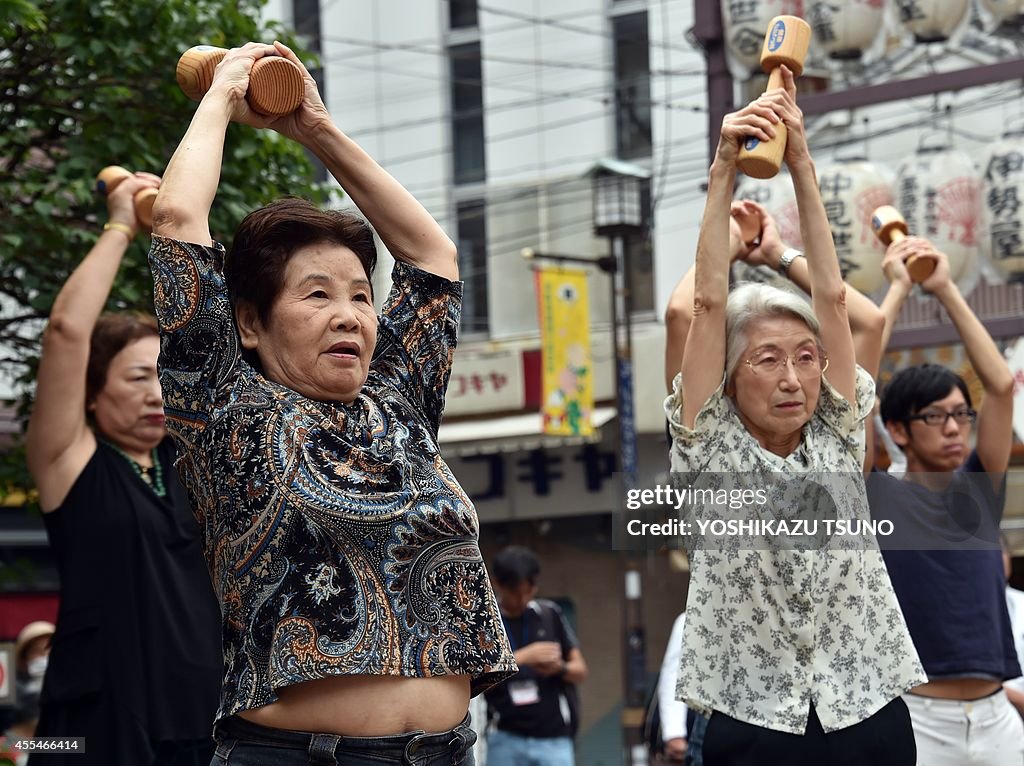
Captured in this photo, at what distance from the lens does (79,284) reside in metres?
3.92

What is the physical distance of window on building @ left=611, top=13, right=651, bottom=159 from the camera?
60.5 feet

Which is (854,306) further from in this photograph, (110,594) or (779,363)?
(110,594)

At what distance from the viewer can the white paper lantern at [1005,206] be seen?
28.7 feet

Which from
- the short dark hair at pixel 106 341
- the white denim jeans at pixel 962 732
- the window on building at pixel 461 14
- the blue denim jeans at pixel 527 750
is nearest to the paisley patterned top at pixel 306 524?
the short dark hair at pixel 106 341

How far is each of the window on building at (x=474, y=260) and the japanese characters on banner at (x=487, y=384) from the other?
85 cm

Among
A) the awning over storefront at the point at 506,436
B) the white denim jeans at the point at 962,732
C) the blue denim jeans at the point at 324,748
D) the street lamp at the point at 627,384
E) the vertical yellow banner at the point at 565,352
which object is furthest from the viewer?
the awning over storefront at the point at 506,436

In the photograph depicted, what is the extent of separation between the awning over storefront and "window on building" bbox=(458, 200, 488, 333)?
1.58m

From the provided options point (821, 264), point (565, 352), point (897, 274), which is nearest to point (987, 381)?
point (897, 274)

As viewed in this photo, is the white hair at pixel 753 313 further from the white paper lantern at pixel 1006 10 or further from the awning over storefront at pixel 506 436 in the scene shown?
the awning over storefront at pixel 506 436

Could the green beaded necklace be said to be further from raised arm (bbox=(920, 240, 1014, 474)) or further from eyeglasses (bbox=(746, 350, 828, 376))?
raised arm (bbox=(920, 240, 1014, 474))

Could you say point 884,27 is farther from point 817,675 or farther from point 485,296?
point 485,296

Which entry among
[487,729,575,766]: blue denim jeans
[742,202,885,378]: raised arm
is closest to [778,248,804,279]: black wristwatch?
[742,202,885,378]: raised arm

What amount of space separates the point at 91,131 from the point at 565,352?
Result: 1083cm

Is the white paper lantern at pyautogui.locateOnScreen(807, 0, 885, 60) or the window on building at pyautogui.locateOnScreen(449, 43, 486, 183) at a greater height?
the window on building at pyautogui.locateOnScreen(449, 43, 486, 183)
